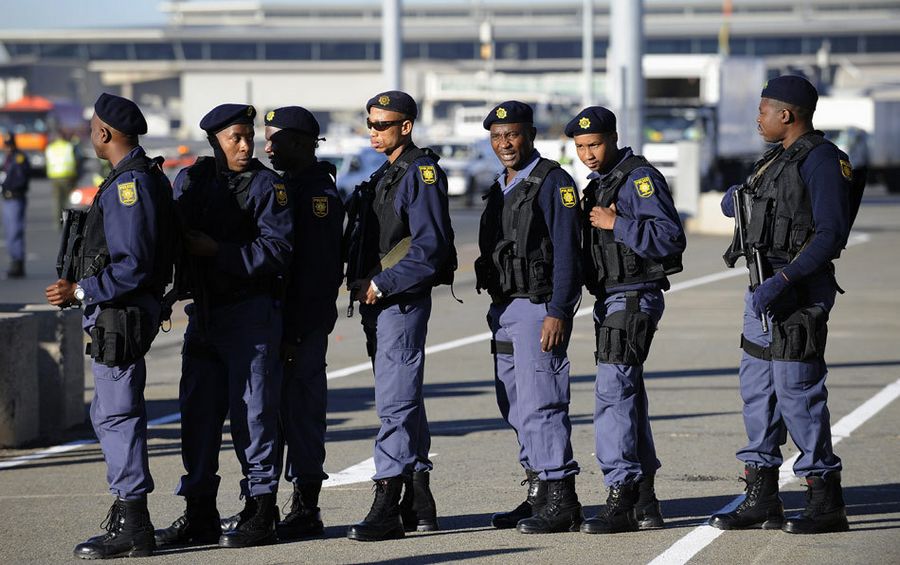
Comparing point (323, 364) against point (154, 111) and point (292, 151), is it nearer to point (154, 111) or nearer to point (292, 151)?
point (292, 151)

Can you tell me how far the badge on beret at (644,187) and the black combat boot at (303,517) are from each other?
2012 mm

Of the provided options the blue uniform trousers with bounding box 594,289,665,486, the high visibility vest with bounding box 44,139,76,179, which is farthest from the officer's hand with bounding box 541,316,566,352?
the high visibility vest with bounding box 44,139,76,179

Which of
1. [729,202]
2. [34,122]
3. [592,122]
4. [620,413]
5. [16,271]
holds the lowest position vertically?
[620,413]

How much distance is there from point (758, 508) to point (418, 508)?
1.59 meters

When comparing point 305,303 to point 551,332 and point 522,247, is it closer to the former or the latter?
point 522,247

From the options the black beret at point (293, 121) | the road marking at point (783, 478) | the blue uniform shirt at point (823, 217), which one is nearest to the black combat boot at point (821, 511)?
the road marking at point (783, 478)

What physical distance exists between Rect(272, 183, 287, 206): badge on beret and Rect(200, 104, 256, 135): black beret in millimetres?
320

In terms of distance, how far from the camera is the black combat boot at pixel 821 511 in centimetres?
705

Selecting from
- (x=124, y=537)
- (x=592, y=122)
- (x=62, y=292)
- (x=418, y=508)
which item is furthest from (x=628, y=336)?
(x=62, y=292)

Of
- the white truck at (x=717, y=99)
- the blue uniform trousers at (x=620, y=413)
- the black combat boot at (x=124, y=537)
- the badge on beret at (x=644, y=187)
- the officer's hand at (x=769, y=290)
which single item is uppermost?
the white truck at (x=717, y=99)

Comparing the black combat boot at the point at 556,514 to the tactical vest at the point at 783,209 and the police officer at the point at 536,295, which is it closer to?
the police officer at the point at 536,295

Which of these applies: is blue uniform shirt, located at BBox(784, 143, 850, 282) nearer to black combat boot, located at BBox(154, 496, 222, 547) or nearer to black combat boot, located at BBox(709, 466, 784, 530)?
black combat boot, located at BBox(709, 466, 784, 530)

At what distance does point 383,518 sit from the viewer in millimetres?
7020

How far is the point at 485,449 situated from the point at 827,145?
10.6 feet
